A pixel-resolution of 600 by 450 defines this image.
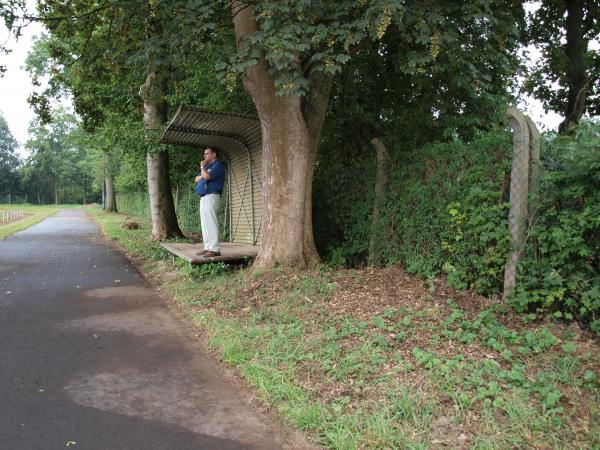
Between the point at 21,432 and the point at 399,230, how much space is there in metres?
5.12

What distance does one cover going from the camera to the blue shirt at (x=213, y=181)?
8154mm

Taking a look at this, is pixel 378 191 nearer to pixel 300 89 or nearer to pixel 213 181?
pixel 300 89

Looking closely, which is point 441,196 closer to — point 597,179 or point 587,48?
point 597,179

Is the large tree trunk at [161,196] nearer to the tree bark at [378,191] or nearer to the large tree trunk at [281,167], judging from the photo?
the large tree trunk at [281,167]

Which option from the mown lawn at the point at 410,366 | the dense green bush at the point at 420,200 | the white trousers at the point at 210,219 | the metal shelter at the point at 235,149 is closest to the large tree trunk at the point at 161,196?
the metal shelter at the point at 235,149

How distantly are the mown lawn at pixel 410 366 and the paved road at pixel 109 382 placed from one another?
37 centimetres

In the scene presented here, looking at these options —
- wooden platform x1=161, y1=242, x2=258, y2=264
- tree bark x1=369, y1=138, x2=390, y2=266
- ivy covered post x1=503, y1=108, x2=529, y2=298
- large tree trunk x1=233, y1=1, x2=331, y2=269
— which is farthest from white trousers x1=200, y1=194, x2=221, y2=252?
ivy covered post x1=503, y1=108, x2=529, y2=298

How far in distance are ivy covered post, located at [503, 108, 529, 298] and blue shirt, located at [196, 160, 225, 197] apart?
16.7 feet

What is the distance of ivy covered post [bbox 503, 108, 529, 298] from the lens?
4.56 metres

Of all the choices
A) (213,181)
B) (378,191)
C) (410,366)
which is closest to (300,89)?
(378,191)

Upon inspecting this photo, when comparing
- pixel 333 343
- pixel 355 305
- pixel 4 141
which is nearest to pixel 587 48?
pixel 355 305

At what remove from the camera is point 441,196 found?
19.0 feet

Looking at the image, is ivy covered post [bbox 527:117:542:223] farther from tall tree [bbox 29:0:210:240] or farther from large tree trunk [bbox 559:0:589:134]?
large tree trunk [bbox 559:0:589:134]

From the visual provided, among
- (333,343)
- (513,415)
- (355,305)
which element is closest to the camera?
(513,415)
